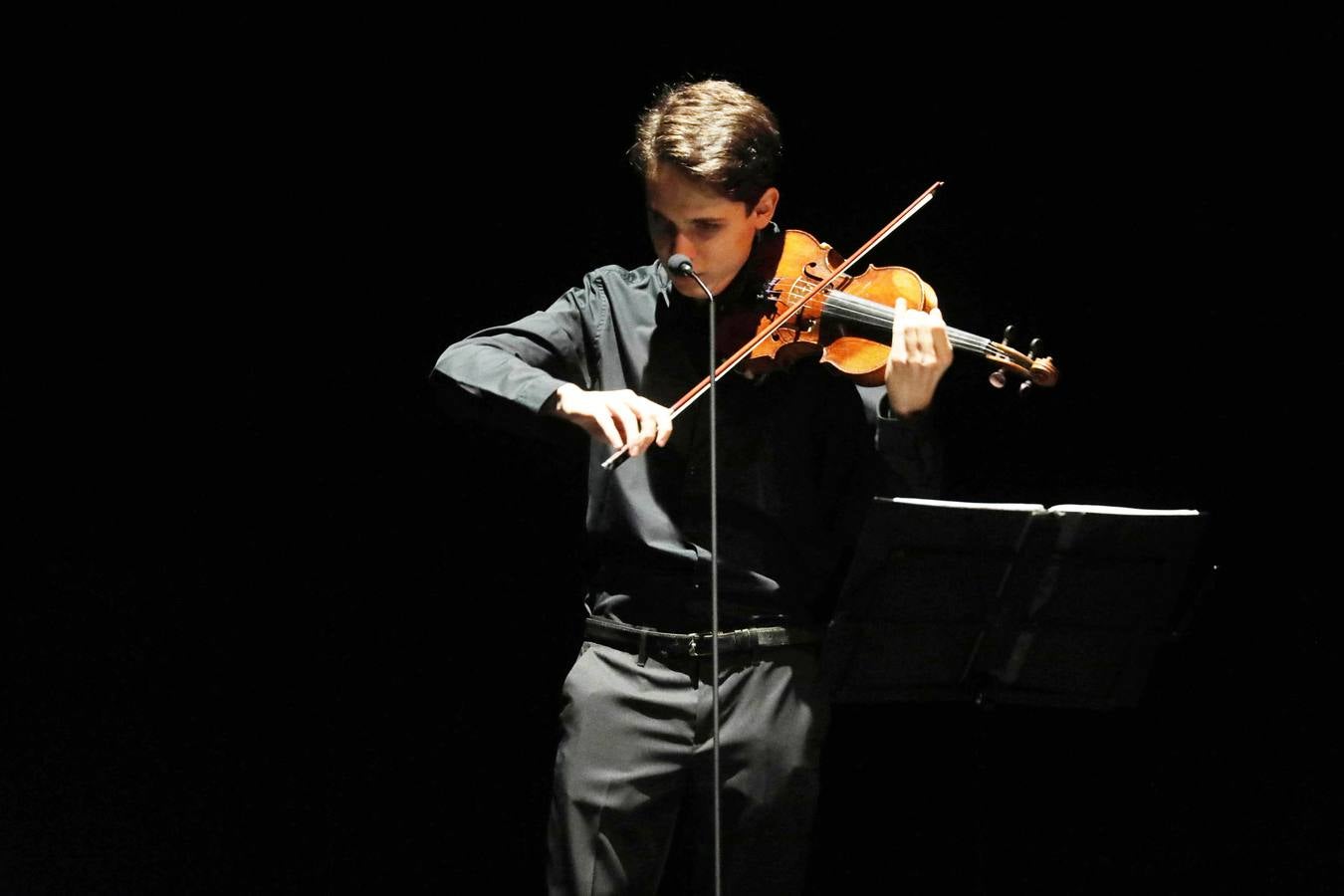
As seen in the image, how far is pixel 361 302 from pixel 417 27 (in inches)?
21.2

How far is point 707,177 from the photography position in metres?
1.86

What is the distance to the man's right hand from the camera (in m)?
1.64

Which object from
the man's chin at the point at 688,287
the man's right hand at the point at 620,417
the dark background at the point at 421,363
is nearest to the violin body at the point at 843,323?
the man's chin at the point at 688,287

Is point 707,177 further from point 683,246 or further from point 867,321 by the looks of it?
point 867,321

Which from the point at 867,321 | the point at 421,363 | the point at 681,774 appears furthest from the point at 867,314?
the point at 421,363

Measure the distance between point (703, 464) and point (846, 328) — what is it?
0.27 meters

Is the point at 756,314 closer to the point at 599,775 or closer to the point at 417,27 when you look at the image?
the point at 599,775

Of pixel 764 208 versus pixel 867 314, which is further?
pixel 764 208

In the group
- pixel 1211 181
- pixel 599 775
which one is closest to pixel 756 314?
pixel 599 775

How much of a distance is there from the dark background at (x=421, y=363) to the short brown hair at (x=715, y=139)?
2.18ft

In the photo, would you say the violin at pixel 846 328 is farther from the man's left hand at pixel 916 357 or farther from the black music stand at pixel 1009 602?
the black music stand at pixel 1009 602

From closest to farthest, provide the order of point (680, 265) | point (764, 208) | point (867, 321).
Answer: point (680, 265) → point (867, 321) → point (764, 208)

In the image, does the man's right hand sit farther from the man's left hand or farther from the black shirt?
the man's left hand

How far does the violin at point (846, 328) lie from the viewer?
1844mm
